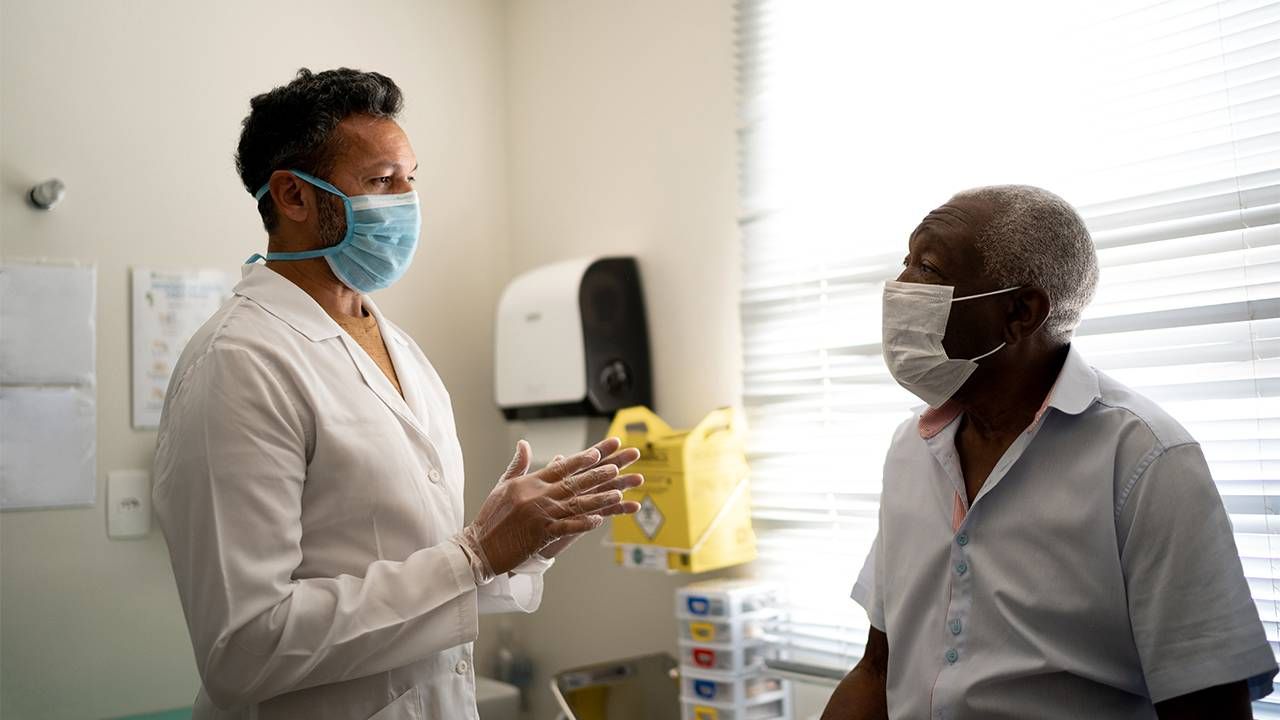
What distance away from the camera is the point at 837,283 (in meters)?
2.57

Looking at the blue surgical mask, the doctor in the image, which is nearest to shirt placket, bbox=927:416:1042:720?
the doctor

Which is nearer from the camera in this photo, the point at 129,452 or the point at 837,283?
the point at 837,283

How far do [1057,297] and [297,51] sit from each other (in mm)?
2551

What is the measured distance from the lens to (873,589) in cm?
171

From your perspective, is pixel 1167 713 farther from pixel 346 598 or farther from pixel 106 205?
pixel 106 205

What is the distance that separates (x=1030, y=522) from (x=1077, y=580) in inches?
3.9

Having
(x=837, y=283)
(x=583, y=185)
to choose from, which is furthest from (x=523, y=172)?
(x=837, y=283)

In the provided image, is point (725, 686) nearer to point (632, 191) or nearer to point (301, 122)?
point (632, 191)

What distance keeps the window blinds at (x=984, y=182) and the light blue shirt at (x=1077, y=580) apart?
1.91ft

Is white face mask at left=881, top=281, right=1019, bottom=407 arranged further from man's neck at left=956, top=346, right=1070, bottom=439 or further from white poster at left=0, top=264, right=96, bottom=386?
white poster at left=0, top=264, right=96, bottom=386

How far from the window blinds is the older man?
1.73 feet

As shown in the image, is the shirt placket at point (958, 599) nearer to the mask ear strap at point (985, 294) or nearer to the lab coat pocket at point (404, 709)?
the mask ear strap at point (985, 294)

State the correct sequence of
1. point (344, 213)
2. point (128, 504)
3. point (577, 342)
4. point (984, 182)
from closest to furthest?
point (344, 213)
point (984, 182)
point (128, 504)
point (577, 342)

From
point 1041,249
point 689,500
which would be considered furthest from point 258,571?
point 689,500
